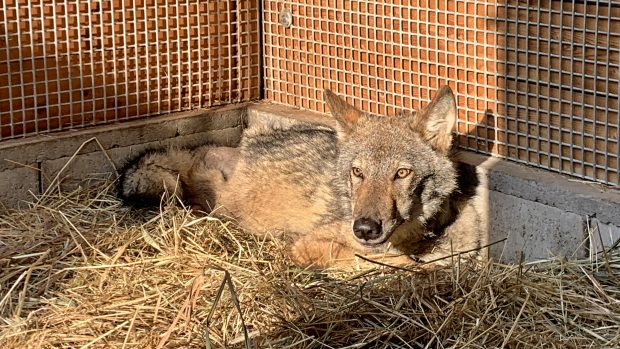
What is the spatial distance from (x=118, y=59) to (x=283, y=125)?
3.84ft

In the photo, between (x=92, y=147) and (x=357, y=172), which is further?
(x=92, y=147)

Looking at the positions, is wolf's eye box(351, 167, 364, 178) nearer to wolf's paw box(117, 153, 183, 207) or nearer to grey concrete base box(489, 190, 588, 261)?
grey concrete base box(489, 190, 588, 261)

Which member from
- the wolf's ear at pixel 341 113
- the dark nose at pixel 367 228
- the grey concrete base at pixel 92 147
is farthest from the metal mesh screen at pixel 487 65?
the dark nose at pixel 367 228

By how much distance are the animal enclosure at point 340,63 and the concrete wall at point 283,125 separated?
0.35ft

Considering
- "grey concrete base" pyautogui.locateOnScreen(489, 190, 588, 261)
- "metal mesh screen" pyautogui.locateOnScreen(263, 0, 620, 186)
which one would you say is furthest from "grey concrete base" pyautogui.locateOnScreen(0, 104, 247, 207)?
"grey concrete base" pyautogui.locateOnScreen(489, 190, 588, 261)

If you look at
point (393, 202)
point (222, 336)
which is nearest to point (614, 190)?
point (393, 202)

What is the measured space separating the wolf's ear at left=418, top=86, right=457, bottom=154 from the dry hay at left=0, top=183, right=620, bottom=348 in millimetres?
809

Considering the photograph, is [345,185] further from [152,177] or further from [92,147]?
[92,147]

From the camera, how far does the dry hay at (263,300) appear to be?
450cm

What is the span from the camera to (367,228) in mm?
5305

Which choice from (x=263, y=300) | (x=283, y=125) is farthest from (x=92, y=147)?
(x=263, y=300)

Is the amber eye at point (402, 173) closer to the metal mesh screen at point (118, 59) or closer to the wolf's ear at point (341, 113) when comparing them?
the wolf's ear at point (341, 113)

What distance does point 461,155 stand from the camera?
235 inches

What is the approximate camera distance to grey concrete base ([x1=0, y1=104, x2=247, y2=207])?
6.30 m
